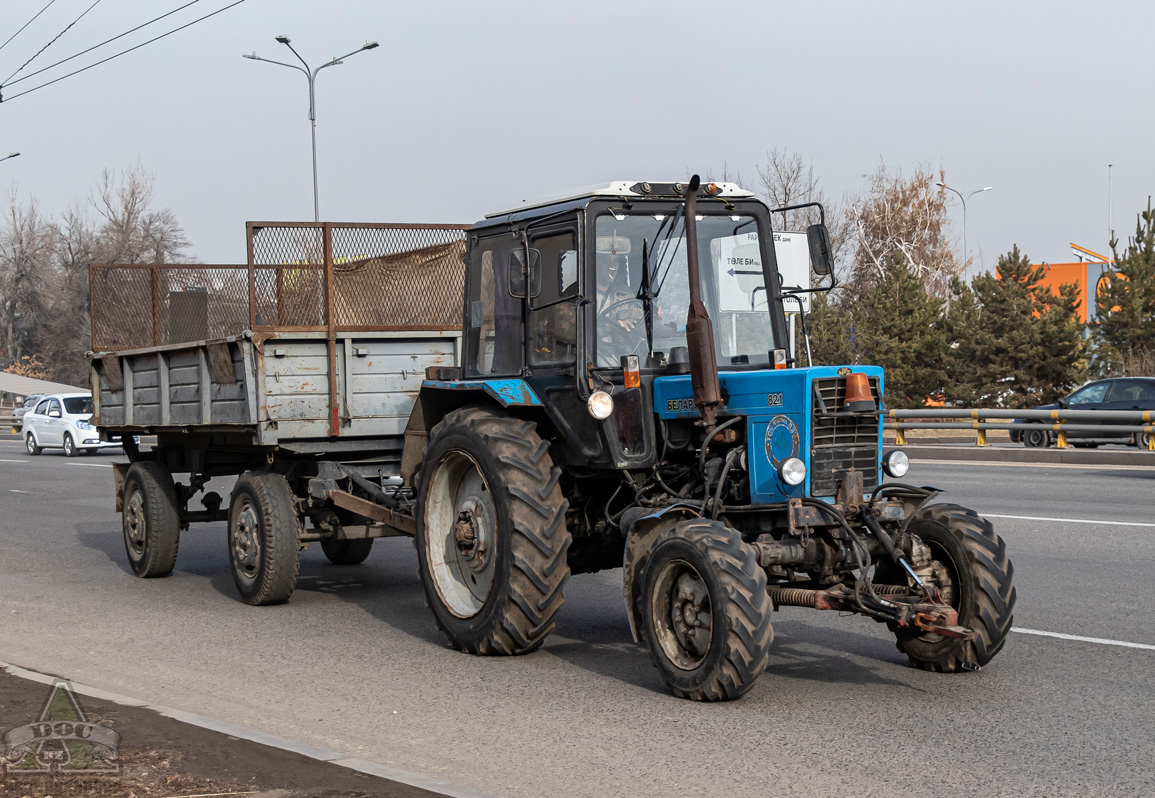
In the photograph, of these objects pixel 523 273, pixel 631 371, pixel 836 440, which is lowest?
pixel 836 440

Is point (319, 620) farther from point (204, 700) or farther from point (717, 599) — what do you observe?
point (717, 599)

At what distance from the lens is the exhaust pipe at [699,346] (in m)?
6.95

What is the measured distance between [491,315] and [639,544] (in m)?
2.27

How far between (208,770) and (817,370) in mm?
3662

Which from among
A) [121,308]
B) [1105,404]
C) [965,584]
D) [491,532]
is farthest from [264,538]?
[1105,404]

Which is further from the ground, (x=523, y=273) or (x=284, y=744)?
(x=523, y=273)

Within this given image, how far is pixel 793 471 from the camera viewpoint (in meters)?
6.76

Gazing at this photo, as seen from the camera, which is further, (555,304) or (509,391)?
(509,391)

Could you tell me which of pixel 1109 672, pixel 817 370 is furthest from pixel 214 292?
pixel 1109 672

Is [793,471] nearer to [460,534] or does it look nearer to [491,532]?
[491,532]

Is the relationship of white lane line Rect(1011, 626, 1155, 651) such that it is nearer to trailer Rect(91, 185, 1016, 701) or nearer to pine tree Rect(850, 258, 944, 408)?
trailer Rect(91, 185, 1016, 701)

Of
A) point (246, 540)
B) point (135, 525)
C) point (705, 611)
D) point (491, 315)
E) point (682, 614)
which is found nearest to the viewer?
point (705, 611)

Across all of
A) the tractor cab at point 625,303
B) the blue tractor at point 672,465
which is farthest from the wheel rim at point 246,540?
the tractor cab at point 625,303

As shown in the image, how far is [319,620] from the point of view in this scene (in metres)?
9.34
